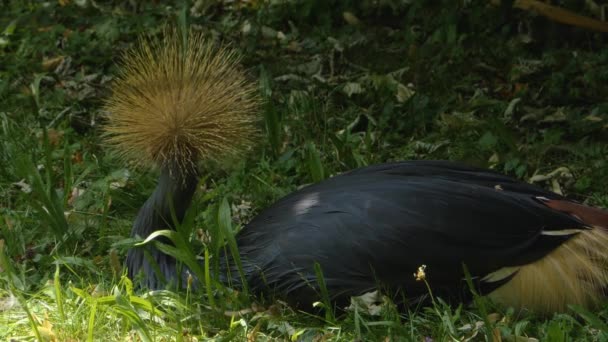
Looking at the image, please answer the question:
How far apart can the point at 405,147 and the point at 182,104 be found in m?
1.39

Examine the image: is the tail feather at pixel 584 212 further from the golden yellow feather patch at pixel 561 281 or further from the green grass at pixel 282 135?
the green grass at pixel 282 135

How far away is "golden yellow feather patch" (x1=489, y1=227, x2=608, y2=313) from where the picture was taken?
2.60 m

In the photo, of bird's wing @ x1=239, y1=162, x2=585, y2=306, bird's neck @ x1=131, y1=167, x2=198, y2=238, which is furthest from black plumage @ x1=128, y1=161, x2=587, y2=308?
bird's neck @ x1=131, y1=167, x2=198, y2=238

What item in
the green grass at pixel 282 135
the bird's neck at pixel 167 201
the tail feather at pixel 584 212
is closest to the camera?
the green grass at pixel 282 135

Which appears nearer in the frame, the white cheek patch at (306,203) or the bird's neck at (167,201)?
the white cheek patch at (306,203)

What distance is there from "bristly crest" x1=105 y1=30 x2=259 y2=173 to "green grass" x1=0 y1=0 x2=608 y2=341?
0.22 metres

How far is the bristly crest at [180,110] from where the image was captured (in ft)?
9.12

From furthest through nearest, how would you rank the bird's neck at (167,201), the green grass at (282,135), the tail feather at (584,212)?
the bird's neck at (167,201)
the tail feather at (584,212)
the green grass at (282,135)

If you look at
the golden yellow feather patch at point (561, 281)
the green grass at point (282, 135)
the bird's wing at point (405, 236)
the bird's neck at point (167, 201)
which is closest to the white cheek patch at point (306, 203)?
the bird's wing at point (405, 236)

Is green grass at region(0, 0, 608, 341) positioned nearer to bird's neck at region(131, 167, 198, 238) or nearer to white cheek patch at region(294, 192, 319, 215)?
bird's neck at region(131, 167, 198, 238)

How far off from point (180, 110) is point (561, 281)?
119cm

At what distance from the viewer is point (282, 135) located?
3.98 meters

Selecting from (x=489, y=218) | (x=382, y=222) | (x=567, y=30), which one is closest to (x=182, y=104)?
(x=382, y=222)

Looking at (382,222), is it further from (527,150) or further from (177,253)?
(527,150)
